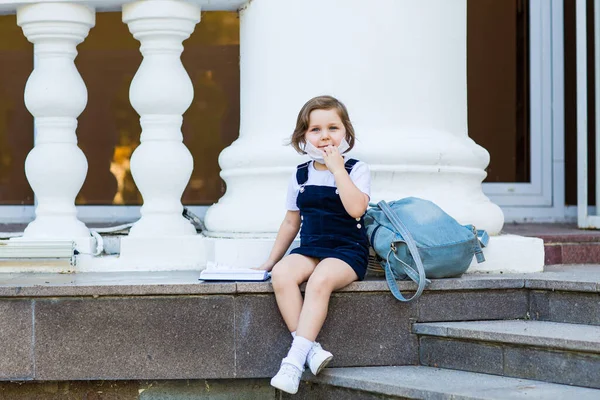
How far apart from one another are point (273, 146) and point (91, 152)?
6.47ft

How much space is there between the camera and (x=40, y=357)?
3615 millimetres

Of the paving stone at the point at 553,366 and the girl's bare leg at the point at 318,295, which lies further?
the girl's bare leg at the point at 318,295

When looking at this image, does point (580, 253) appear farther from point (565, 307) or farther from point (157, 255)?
point (157, 255)

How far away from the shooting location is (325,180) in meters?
3.86

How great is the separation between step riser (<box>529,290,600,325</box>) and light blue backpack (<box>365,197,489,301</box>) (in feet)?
0.98

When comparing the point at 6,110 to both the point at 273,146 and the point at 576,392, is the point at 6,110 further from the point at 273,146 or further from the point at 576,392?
the point at 576,392

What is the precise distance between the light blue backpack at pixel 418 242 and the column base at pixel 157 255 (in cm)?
82

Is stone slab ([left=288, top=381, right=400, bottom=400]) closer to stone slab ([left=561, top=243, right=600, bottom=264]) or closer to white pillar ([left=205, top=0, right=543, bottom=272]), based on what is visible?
white pillar ([left=205, top=0, right=543, bottom=272])

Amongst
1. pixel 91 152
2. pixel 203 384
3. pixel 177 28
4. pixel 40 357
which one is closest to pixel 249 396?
pixel 203 384

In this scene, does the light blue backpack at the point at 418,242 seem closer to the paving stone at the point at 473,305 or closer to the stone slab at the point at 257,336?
the paving stone at the point at 473,305

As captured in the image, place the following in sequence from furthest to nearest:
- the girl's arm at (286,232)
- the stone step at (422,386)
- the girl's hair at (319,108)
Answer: the girl's arm at (286,232), the girl's hair at (319,108), the stone step at (422,386)

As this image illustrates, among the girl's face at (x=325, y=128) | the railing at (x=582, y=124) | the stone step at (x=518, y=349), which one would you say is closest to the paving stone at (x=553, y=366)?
the stone step at (x=518, y=349)

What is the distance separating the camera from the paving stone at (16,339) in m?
3.61

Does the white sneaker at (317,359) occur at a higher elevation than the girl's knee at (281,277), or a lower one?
lower
